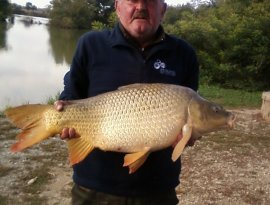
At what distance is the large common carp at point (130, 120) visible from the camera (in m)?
2.10

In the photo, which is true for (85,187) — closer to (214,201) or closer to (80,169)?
(80,169)

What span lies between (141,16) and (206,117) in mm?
644

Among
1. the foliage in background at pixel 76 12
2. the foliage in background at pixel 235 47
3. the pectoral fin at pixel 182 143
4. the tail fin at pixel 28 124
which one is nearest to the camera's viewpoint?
the pectoral fin at pixel 182 143

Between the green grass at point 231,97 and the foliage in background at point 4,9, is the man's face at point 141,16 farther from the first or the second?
the foliage in background at point 4,9

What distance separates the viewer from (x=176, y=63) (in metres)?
2.46

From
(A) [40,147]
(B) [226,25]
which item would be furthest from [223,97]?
(A) [40,147]

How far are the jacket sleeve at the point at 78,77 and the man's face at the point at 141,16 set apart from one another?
0.99 ft

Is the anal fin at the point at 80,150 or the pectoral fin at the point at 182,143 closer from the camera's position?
the pectoral fin at the point at 182,143

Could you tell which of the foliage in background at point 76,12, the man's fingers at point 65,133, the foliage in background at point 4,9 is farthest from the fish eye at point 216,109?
the foliage in background at point 4,9

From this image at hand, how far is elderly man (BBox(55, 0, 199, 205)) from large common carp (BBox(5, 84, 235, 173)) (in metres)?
0.14

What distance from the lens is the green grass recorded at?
11.0 m

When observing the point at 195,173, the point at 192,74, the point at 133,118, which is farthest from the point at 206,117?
the point at 195,173

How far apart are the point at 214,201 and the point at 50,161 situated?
2251 millimetres

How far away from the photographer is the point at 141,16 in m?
2.29
